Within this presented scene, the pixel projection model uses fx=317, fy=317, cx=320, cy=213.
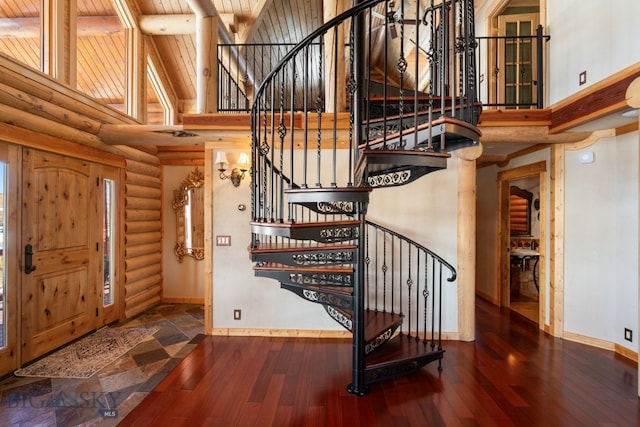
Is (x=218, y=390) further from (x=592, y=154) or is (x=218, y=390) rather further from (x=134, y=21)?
(x=134, y=21)

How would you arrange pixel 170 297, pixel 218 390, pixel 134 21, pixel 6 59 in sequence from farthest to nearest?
pixel 170 297 → pixel 134 21 → pixel 6 59 → pixel 218 390

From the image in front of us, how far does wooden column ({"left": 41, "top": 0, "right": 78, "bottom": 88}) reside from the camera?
347cm

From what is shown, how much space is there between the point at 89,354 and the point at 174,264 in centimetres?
Result: 204

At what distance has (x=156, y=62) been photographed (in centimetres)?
515

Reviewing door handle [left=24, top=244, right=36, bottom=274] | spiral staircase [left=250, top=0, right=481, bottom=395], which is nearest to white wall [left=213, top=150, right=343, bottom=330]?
spiral staircase [left=250, top=0, right=481, bottom=395]

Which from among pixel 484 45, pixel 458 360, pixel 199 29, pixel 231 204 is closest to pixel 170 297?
pixel 231 204

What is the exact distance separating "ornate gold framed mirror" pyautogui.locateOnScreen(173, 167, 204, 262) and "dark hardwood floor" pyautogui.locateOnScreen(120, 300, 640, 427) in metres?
2.05

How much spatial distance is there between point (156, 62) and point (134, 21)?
0.66 m

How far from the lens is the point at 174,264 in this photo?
5.33 meters

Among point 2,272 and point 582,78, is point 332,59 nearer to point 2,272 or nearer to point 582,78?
point 582,78

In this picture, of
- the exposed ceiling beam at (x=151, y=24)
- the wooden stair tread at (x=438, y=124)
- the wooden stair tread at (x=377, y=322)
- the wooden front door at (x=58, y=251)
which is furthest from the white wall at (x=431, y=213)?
the exposed ceiling beam at (x=151, y=24)

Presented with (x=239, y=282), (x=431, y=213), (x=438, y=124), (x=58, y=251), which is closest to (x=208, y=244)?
(x=239, y=282)

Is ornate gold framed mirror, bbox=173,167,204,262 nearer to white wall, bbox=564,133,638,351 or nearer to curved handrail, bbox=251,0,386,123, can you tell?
curved handrail, bbox=251,0,386,123

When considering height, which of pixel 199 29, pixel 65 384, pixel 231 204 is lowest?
pixel 65 384
